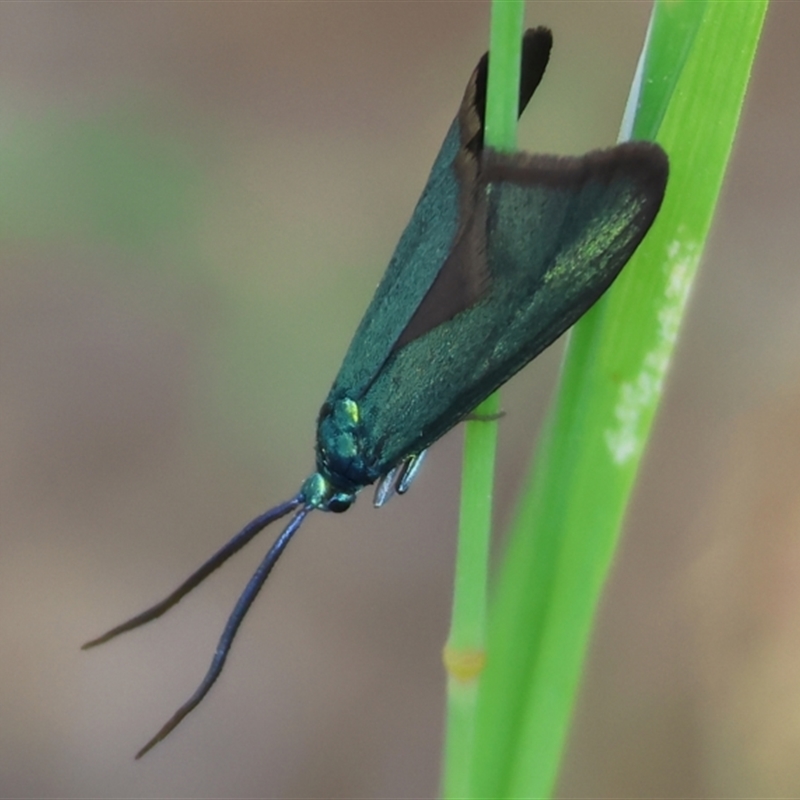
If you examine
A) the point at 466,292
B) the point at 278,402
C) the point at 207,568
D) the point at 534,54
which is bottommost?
the point at 278,402

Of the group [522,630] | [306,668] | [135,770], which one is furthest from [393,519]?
[522,630]

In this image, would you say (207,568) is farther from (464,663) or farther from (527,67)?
(527,67)

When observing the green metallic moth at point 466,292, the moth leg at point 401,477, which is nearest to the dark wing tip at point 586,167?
the green metallic moth at point 466,292

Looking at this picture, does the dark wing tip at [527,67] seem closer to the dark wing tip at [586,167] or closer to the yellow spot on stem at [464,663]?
the dark wing tip at [586,167]

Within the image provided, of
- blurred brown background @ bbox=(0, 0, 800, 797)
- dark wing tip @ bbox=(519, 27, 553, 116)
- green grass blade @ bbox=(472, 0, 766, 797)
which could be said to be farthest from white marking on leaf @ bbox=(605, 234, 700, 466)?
blurred brown background @ bbox=(0, 0, 800, 797)

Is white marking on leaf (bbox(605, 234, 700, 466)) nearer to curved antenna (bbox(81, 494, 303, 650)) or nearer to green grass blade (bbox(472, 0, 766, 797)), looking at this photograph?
green grass blade (bbox(472, 0, 766, 797))

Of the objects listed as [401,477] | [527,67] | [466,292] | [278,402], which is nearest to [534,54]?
[527,67]
